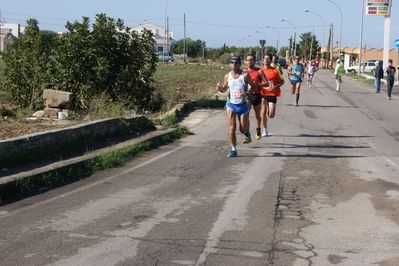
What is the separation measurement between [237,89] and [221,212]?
434 centimetres

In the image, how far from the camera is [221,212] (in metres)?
7.23

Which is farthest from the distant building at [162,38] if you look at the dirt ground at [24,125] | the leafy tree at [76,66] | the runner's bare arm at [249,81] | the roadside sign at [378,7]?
the runner's bare arm at [249,81]

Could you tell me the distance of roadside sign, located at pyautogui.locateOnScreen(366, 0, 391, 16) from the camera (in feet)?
153

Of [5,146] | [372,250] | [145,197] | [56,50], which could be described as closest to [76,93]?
[56,50]

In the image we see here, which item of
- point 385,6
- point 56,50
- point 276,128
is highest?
point 385,6

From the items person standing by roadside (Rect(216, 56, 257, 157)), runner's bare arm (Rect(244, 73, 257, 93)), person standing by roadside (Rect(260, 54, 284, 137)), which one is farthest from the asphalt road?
person standing by roadside (Rect(260, 54, 284, 137))

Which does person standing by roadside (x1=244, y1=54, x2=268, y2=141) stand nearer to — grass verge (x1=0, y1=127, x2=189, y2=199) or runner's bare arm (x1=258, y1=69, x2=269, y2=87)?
runner's bare arm (x1=258, y1=69, x2=269, y2=87)

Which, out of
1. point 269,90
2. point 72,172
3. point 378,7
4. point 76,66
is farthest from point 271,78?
point 378,7

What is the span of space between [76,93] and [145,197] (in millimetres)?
9516

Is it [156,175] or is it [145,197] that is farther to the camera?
[156,175]

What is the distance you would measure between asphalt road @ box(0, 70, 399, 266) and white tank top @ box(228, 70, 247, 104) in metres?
1.08

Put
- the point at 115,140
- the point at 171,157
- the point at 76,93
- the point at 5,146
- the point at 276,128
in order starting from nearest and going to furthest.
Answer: the point at 5,146
the point at 171,157
the point at 115,140
the point at 276,128
the point at 76,93

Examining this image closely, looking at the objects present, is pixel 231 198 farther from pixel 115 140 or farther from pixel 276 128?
pixel 276 128

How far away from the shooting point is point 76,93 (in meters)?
16.9
